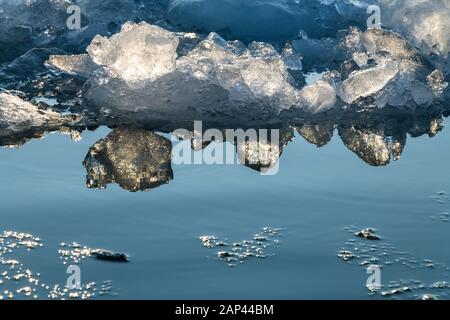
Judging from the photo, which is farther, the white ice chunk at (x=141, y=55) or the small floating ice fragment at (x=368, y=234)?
the white ice chunk at (x=141, y=55)

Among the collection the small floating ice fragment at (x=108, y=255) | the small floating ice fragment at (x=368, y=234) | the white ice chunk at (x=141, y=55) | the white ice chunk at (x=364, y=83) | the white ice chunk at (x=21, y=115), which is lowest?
the small floating ice fragment at (x=108, y=255)

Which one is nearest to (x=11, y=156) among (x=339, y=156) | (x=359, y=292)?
(x=339, y=156)

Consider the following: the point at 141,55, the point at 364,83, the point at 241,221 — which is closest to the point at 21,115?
the point at 141,55

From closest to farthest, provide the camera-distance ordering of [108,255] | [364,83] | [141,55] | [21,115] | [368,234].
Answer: [108,255]
[368,234]
[21,115]
[141,55]
[364,83]

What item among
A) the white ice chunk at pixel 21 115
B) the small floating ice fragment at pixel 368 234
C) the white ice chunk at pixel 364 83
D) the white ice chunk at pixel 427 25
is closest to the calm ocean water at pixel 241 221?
the small floating ice fragment at pixel 368 234

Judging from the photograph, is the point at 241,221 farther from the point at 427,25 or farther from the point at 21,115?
the point at 427,25

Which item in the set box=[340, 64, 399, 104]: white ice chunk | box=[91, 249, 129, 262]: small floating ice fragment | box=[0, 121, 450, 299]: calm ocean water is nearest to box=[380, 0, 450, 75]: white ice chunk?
box=[340, 64, 399, 104]: white ice chunk

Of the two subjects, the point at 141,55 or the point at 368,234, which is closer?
the point at 368,234

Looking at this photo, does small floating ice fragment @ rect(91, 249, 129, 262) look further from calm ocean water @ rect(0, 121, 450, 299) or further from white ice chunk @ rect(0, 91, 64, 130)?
white ice chunk @ rect(0, 91, 64, 130)

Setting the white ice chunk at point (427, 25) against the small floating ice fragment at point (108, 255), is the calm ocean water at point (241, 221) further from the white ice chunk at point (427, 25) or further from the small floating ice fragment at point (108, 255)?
the white ice chunk at point (427, 25)
